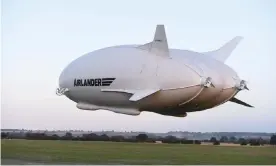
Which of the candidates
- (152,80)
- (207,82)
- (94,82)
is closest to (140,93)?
(152,80)

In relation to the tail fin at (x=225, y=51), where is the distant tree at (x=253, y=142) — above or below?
below

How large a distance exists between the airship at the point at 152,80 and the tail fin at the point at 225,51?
231cm

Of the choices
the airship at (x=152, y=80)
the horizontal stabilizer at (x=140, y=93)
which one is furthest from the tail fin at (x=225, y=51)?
the horizontal stabilizer at (x=140, y=93)

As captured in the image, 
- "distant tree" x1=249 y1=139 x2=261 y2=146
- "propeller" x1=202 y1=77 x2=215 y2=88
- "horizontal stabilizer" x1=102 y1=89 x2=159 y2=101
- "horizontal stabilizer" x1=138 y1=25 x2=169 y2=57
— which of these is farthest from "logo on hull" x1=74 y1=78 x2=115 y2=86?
"distant tree" x1=249 y1=139 x2=261 y2=146

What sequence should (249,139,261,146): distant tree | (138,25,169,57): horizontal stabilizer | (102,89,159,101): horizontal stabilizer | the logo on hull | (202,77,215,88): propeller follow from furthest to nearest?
(249,139,261,146): distant tree, the logo on hull, (138,25,169,57): horizontal stabilizer, (202,77,215,88): propeller, (102,89,159,101): horizontal stabilizer

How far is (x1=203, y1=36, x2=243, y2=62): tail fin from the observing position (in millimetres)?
26314

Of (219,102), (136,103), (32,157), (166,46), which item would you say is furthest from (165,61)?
(32,157)

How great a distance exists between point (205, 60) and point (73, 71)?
21.9 feet

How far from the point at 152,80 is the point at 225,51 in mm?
7147

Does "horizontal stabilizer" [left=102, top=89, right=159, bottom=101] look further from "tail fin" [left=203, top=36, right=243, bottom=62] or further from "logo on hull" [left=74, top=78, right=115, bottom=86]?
"tail fin" [left=203, top=36, right=243, bottom=62]

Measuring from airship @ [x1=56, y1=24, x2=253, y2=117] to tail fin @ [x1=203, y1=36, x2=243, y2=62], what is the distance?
2.31m

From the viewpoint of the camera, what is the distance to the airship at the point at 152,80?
21.5 metres

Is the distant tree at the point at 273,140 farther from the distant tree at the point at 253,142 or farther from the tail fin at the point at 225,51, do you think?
the tail fin at the point at 225,51

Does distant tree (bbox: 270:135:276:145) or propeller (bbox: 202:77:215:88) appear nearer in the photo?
propeller (bbox: 202:77:215:88)
